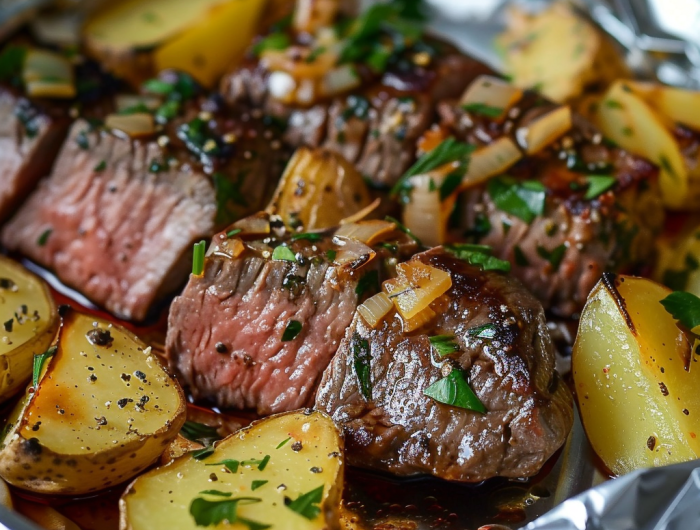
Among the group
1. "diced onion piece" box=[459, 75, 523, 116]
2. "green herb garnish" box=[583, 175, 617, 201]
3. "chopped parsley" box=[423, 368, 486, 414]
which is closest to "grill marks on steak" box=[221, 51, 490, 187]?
"diced onion piece" box=[459, 75, 523, 116]

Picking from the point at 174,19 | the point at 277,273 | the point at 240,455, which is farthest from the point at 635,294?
the point at 174,19

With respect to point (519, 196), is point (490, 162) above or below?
above

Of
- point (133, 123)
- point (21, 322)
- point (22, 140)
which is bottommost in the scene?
point (21, 322)

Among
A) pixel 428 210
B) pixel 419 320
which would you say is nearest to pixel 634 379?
pixel 419 320

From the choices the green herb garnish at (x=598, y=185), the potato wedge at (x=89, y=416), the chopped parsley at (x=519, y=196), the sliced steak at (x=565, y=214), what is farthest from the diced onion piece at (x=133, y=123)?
the green herb garnish at (x=598, y=185)

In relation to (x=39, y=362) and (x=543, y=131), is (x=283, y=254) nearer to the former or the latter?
(x=39, y=362)

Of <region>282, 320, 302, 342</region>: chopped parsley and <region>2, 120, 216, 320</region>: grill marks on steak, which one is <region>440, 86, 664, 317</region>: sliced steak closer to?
<region>282, 320, 302, 342</region>: chopped parsley
